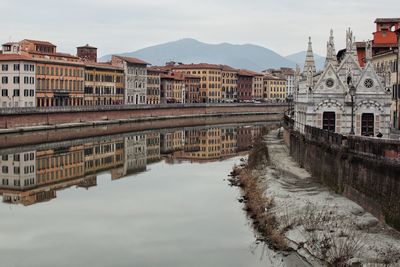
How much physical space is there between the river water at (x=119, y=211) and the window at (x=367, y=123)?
31.2 feet

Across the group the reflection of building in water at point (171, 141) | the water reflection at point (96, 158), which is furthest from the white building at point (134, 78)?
the water reflection at point (96, 158)

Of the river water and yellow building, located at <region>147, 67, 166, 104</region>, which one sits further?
yellow building, located at <region>147, 67, 166, 104</region>

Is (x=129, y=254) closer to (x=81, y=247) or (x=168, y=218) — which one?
(x=81, y=247)

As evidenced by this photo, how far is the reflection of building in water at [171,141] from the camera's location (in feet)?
218

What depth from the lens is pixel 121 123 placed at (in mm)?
95500

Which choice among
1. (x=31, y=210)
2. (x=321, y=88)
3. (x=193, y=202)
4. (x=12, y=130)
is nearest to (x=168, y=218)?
(x=193, y=202)

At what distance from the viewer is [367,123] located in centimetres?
4244

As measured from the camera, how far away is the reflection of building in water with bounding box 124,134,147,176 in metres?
51.0

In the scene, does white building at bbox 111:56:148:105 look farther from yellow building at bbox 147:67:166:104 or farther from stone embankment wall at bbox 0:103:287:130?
stone embankment wall at bbox 0:103:287:130

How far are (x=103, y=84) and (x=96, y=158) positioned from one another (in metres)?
63.9

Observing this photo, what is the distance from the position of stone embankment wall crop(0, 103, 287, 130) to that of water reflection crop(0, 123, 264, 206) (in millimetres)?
7889

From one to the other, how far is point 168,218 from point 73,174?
1699 centimetres

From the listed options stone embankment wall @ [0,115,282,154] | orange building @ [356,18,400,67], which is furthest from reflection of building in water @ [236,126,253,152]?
orange building @ [356,18,400,67]

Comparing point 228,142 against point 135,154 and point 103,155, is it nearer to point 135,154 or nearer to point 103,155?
point 135,154
